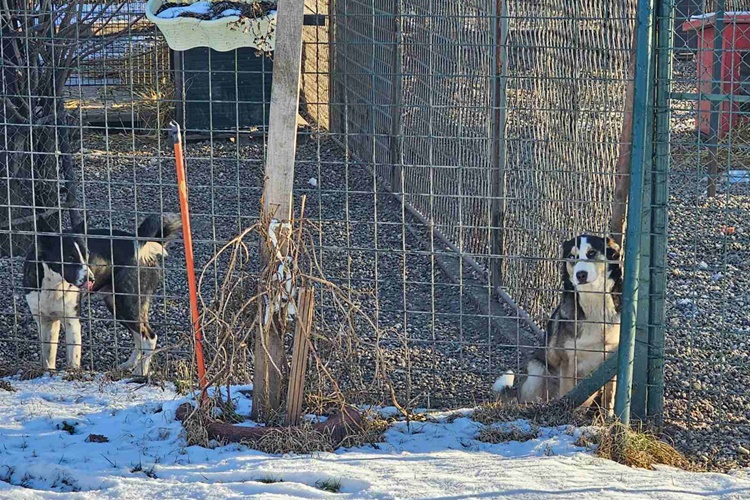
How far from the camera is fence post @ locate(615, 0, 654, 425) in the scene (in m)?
4.61

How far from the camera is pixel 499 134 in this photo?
7.19 metres

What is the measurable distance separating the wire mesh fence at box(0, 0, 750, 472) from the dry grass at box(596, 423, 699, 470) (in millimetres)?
326

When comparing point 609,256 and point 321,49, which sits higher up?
point 321,49

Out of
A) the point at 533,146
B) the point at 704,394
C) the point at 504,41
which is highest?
the point at 504,41

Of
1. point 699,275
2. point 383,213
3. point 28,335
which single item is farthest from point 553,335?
point 383,213

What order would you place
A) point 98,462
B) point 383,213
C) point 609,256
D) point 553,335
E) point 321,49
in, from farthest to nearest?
point 321,49 → point 383,213 → point 553,335 → point 609,256 → point 98,462

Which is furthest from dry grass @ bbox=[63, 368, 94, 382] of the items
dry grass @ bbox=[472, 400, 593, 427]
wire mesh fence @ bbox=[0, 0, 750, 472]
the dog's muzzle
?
the dog's muzzle

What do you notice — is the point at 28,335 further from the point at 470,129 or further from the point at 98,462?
the point at 470,129

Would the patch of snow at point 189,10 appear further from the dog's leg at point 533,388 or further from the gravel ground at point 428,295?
the dog's leg at point 533,388

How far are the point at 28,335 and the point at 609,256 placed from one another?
13.0 feet

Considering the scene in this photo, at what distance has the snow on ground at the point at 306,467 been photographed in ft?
13.4

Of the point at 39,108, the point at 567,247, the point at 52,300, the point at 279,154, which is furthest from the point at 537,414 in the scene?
the point at 39,108

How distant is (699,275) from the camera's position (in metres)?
7.99

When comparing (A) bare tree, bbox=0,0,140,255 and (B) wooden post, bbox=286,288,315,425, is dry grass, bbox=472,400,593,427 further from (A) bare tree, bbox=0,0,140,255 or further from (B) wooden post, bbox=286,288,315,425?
(A) bare tree, bbox=0,0,140,255
